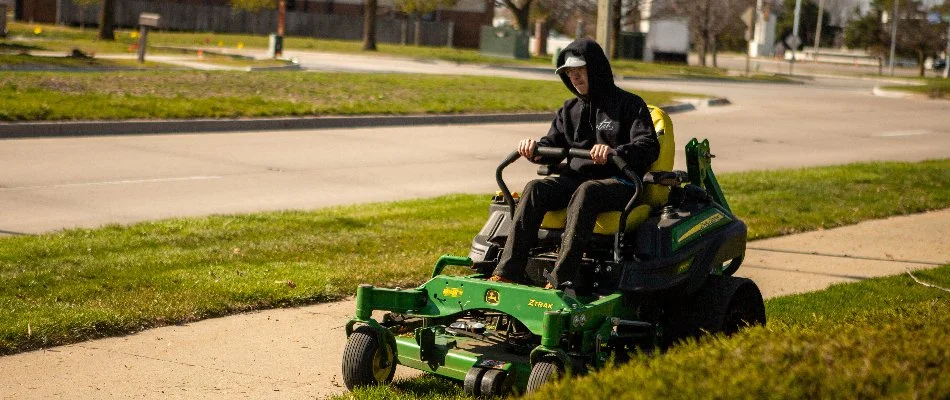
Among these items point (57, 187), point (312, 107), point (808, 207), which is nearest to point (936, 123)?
point (312, 107)

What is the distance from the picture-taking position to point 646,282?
6.36 meters

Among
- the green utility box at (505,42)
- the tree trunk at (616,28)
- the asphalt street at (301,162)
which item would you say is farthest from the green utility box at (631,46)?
the asphalt street at (301,162)

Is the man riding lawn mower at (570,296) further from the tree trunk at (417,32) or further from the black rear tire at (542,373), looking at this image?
the tree trunk at (417,32)

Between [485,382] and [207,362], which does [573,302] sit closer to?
[485,382]

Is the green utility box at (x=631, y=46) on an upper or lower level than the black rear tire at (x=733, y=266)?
upper

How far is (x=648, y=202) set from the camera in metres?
6.78

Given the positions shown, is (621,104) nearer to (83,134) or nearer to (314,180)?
(314,180)

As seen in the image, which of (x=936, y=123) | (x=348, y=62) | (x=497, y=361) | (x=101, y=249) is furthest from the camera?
(x=348, y=62)

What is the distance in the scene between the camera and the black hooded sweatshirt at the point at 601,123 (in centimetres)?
664

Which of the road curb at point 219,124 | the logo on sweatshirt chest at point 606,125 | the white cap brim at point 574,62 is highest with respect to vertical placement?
the white cap brim at point 574,62

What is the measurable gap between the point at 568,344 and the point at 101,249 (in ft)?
15.7

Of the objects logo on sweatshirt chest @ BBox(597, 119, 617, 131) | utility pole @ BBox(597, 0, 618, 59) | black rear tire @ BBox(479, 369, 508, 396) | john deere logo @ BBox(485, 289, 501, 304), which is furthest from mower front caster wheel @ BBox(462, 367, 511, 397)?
utility pole @ BBox(597, 0, 618, 59)

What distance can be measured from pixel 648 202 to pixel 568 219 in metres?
0.69

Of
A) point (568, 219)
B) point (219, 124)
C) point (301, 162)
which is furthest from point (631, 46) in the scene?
point (568, 219)
